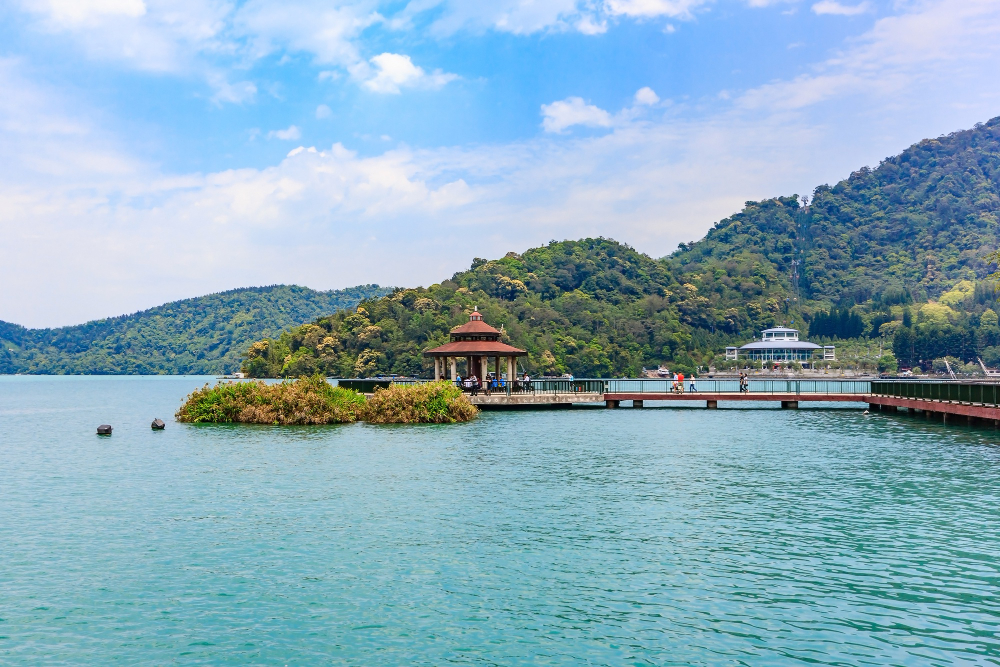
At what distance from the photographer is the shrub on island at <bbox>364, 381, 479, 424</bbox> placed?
49594mm

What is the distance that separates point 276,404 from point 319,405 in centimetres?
262

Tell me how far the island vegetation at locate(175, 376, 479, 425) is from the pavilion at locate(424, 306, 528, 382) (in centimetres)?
900

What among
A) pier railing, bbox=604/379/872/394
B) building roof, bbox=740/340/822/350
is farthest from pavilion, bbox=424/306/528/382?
building roof, bbox=740/340/822/350

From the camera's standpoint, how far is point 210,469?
29234mm

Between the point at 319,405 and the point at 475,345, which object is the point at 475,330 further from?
the point at 319,405

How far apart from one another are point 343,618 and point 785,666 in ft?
21.9

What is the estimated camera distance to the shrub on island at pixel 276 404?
159 feet

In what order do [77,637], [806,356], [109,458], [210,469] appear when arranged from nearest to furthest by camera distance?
[77,637], [210,469], [109,458], [806,356]

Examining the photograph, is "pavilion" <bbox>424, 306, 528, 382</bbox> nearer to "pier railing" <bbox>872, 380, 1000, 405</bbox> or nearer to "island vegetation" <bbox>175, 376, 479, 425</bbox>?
"island vegetation" <bbox>175, 376, 479, 425</bbox>

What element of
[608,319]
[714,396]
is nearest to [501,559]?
[714,396]

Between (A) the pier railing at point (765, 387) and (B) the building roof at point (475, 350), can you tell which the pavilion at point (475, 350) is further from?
(A) the pier railing at point (765, 387)

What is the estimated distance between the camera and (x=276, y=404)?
4856 centimetres

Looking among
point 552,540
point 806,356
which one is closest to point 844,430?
point 552,540

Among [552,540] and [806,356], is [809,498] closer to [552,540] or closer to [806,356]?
[552,540]
